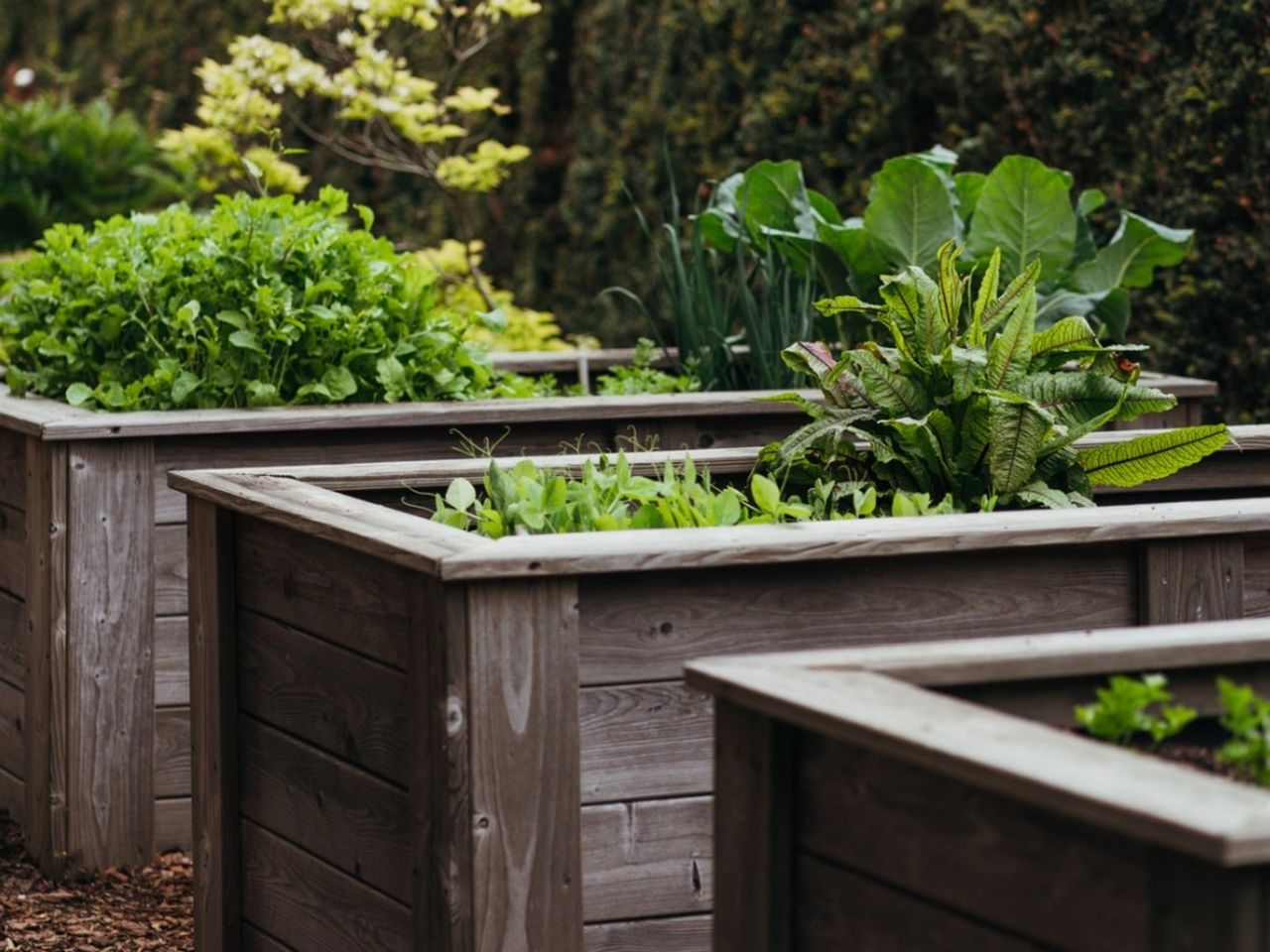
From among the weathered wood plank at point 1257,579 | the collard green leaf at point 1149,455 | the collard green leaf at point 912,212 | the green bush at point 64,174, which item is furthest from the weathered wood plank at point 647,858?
the green bush at point 64,174

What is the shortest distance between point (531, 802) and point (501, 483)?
0.60 meters

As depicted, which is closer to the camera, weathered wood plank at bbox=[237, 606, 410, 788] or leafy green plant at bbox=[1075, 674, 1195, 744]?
leafy green plant at bbox=[1075, 674, 1195, 744]

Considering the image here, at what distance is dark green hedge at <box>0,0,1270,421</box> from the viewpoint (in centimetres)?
508

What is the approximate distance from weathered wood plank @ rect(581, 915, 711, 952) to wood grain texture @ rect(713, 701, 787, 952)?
→ 0.53 metres

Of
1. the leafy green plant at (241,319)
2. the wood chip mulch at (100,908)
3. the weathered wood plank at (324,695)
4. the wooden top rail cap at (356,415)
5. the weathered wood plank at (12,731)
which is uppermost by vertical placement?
the leafy green plant at (241,319)

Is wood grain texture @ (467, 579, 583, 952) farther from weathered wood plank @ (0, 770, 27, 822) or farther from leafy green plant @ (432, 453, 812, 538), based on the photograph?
weathered wood plank @ (0, 770, 27, 822)

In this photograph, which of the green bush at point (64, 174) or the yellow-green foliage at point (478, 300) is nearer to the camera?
the yellow-green foliage at point (478, 300)

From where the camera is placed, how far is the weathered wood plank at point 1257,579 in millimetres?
2805

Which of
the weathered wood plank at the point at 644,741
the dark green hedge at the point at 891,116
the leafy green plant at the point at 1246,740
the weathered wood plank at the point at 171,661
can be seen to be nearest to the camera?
the leafy green plant at the point at 1246,740

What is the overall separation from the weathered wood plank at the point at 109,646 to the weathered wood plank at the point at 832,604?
181 centimetres

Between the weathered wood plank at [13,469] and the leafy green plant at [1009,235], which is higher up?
the leafy green plant at [1009,235]

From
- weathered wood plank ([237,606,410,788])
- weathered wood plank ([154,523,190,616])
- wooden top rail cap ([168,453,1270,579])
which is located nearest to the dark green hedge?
wooden top rail cap ([168,453,1270,579])

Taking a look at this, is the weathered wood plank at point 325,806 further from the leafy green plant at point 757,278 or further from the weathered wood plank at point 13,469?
the leafy green plant at point 757,278

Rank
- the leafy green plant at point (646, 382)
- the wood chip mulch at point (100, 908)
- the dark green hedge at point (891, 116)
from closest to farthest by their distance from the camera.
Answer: the wood chip mulch at point (100, 908)
the leafy green plant at point (646, 382)
the dark green hedge at point (891, 116)
